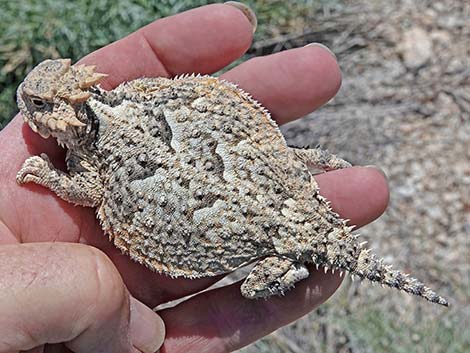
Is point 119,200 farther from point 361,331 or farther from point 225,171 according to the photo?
point 361,331

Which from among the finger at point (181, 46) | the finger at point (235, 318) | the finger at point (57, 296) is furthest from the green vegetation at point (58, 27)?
the finger at point (57, 296)

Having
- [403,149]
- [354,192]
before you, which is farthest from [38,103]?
[403,149]

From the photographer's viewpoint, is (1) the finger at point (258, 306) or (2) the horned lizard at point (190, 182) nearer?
(2) the horned lizard at point (190, 182)

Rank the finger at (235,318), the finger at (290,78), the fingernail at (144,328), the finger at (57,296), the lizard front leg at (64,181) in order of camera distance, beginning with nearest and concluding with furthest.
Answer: the finger at (57,296) → the fingernail at (144,328) → the lizard front leg at (64,181) → the finger at (235,318) → the finger at (290,78)

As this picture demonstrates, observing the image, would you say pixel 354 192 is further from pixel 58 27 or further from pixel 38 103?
pixel 58 27

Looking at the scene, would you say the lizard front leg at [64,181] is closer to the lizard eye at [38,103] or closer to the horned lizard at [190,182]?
the horned lizard at [190,182]

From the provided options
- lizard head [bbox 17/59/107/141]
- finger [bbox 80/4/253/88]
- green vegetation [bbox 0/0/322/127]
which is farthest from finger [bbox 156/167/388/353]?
green vegetation [bbox 0/0/322/127]
